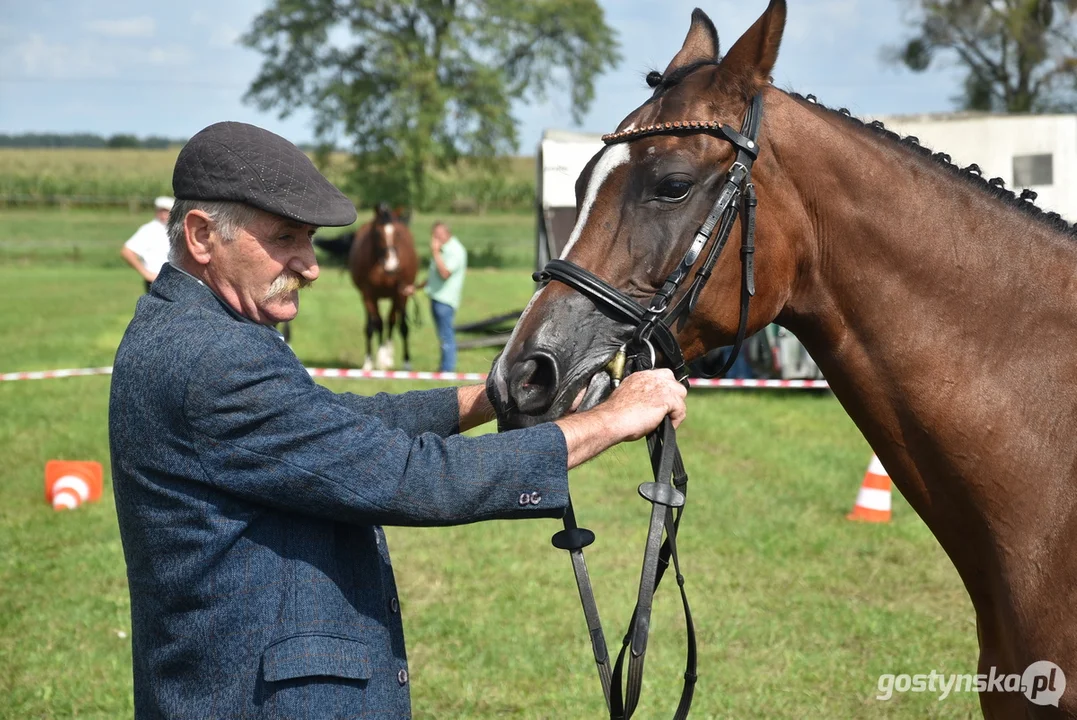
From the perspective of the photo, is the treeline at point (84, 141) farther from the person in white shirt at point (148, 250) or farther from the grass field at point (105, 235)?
the person in white shirt at point (148, 250)

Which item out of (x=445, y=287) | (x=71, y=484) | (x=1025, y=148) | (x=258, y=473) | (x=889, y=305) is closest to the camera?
(x=258, y=473)

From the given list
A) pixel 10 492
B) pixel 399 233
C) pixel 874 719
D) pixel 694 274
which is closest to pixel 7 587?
pixel 10 492

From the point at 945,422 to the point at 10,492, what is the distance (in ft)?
25.5

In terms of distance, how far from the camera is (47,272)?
105 feet

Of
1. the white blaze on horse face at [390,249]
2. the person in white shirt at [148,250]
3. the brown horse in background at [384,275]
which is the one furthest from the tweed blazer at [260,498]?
the white blaze on horse face at [390,249]

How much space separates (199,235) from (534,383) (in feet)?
2.59

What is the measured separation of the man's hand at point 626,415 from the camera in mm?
2037

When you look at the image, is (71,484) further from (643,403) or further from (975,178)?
(975,178)

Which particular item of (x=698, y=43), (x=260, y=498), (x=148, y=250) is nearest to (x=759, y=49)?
(x=698, y=43)

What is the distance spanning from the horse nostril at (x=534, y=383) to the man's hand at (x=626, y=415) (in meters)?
0.07

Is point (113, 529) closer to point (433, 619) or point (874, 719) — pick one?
point (433, 619)

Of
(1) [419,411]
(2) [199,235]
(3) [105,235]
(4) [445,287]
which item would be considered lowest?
(4) [445,287]

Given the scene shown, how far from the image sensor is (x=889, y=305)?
2354mm

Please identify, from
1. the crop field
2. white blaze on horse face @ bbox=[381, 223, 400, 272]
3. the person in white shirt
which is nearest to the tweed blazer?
the person in white shirt
